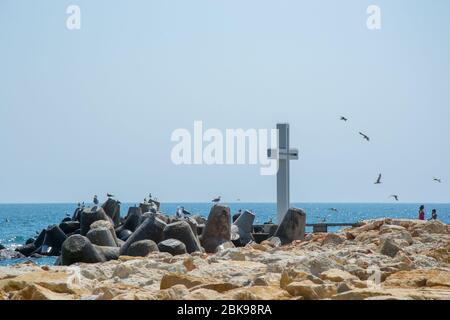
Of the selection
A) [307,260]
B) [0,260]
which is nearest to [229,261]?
[307,260]

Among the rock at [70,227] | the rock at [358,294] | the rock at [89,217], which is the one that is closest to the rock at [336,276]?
the rock at [358,294]

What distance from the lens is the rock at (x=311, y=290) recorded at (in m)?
7.17

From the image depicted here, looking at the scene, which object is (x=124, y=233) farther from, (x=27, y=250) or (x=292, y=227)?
(x=292, y=227)

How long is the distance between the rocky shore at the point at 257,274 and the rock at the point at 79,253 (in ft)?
0.05

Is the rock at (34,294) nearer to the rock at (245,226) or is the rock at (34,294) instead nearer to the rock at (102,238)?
the rock at (102,238)

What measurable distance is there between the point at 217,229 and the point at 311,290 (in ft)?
31.7

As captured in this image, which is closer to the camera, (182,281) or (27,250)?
(182,281)

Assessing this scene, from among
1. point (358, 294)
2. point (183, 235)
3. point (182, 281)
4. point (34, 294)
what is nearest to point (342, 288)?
point (358, 294)

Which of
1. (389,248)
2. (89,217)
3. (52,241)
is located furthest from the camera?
(52,241)

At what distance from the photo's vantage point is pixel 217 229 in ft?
55.2

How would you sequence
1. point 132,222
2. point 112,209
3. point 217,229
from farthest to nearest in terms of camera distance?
point 112,209
point 132,222
point 217,229
